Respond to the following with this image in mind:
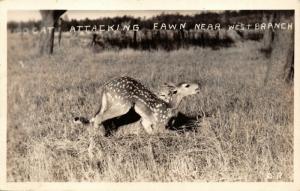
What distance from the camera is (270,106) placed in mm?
4594

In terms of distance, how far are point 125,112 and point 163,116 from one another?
26cm

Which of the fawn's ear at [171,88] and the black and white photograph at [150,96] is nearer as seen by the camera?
the black and white photograph at [150,96]

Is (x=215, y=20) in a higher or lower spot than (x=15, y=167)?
higher

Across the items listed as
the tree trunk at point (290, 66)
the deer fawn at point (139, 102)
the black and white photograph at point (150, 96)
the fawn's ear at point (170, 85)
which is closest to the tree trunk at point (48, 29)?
the black and white photograph at point (150, 96)

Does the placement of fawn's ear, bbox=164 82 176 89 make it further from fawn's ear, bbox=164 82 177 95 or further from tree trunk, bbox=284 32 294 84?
tree trunk, bbox=284 32 294 84

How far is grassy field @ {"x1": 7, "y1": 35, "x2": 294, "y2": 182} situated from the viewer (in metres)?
4.36

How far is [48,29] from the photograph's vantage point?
4527mm

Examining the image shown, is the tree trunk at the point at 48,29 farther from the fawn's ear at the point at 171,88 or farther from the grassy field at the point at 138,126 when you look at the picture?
the fawn's ear at the point at 171,88

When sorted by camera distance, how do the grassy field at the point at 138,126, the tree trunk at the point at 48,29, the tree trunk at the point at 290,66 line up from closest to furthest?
the grassy field at the point at 138,126 < the tree trunk at the point at 48,29 < the tree trunk at the point at 290,66

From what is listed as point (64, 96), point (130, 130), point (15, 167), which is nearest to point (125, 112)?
point (130, 130)

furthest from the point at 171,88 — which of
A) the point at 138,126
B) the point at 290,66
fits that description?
the point at 290,66

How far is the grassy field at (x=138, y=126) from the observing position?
4363mm
